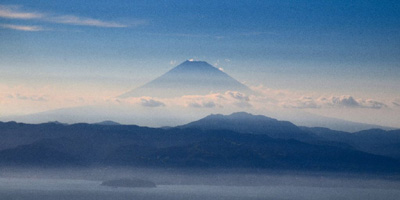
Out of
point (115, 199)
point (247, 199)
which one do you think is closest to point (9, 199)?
point (115, 199)

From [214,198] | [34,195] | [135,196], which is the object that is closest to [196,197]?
[214,198]

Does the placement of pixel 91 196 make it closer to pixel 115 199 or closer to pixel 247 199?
pixel 115 199

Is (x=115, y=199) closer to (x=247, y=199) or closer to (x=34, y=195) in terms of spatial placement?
(x=34, y=195)

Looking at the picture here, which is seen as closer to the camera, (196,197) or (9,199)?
(9,199)

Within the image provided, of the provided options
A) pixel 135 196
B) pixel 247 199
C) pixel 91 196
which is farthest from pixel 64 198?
pixel 247 199

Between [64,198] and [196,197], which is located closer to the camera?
[64,198]

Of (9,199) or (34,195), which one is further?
(34,195)

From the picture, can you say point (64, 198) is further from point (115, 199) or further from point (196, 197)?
point (196, 197)
